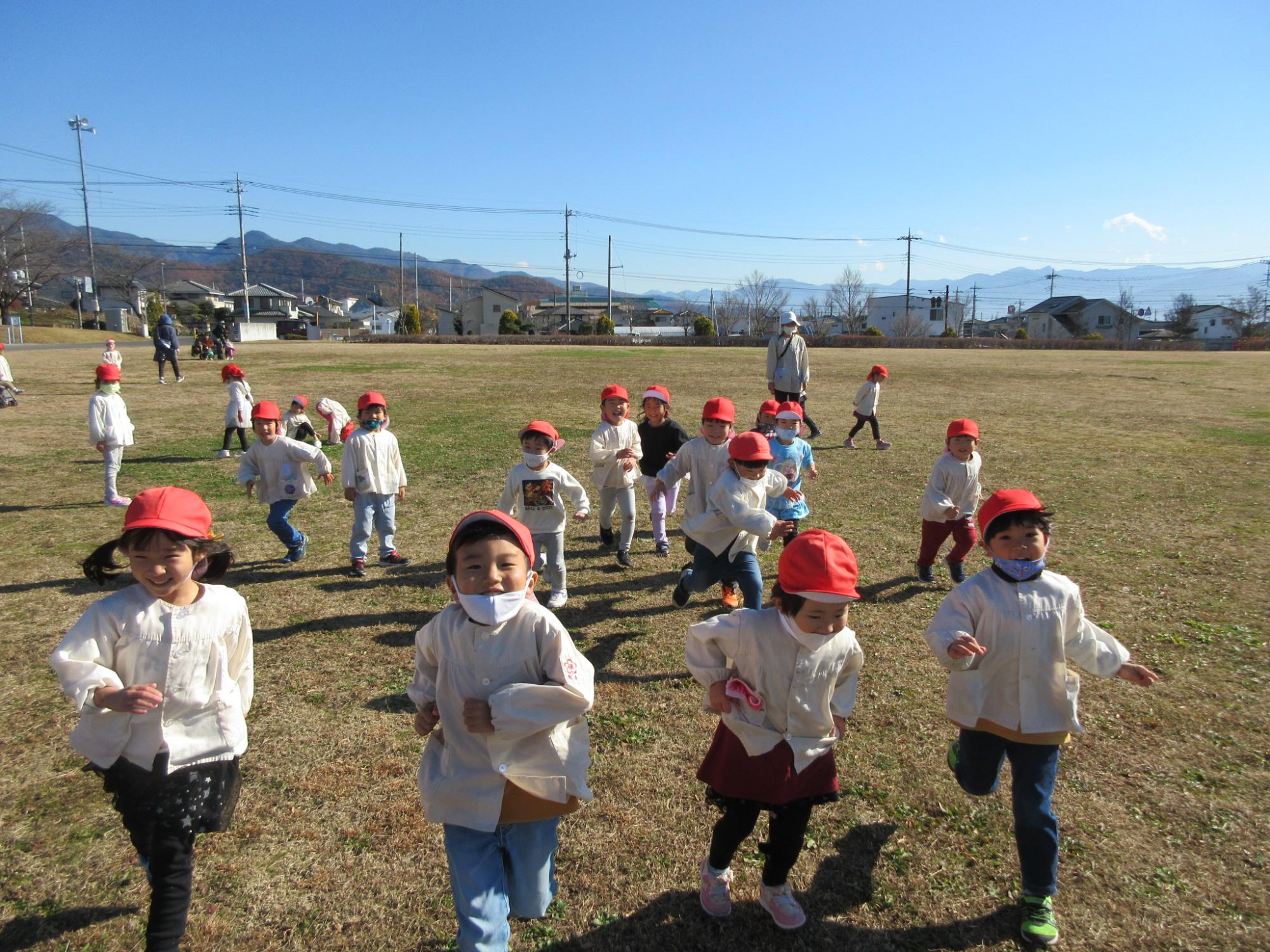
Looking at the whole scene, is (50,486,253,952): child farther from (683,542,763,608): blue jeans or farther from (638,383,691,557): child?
(638,383,691,557): child

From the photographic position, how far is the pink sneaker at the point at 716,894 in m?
3.07

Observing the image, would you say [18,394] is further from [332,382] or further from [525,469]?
[525,469]

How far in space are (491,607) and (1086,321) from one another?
386ft

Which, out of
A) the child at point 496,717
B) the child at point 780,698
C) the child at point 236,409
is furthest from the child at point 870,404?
the child at point 496,717

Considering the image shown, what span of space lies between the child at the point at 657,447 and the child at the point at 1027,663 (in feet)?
15.5

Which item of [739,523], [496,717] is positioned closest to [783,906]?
[496,717]

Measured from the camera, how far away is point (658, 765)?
4.16m

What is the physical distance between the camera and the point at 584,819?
3701 mm

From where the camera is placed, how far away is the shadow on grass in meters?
2.93

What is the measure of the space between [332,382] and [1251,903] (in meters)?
24.9

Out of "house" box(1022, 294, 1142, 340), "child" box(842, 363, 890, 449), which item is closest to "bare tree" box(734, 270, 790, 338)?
"house" box(1022, 294, 1142, 340)

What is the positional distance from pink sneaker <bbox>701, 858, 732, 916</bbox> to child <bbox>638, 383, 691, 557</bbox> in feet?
15.8

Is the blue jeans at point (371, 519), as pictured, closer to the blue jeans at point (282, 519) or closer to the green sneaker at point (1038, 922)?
the blue jeans at point (282, 519)

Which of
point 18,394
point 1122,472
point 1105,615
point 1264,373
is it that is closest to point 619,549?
point 1105,615
